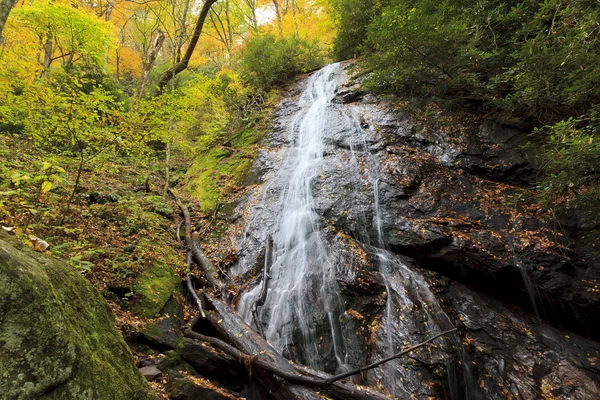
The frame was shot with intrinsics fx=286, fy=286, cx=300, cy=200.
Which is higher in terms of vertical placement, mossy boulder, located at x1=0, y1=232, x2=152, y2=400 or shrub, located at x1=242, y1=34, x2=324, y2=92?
shrub, located at x1=242, y1=34, x2=324, y2=92

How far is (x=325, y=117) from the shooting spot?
10.0 metres

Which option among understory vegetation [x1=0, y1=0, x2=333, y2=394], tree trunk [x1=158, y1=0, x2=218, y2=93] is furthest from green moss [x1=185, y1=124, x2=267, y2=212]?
tree trunk [x1=158, y1=0, x2=218, y2=93]

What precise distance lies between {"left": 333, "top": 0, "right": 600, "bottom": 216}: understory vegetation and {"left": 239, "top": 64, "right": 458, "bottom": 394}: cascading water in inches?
93.5

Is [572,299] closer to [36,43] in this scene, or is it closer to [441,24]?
[441,24]

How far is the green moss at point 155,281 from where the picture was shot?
4.33 metres

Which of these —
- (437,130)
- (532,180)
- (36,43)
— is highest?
(36,43)

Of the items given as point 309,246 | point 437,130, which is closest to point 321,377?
point 309,246

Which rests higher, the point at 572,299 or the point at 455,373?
the point at 572,299

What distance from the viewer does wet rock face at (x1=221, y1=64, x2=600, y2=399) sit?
4.11 meters

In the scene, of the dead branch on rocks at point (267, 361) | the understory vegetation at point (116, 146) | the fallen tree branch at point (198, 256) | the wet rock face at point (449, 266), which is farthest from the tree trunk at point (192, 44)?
the dead branch on rocks at point (267, 361)

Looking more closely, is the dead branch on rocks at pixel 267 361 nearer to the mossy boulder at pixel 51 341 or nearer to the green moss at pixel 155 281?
the green moss at pixel 155 281

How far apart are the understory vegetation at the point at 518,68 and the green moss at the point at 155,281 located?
20.8 ft

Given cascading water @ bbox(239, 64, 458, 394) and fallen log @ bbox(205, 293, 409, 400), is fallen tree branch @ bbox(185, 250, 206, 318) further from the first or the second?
cascading water @ bbox(239, 64, 458, 394)

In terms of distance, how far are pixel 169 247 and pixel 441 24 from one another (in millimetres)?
7620
